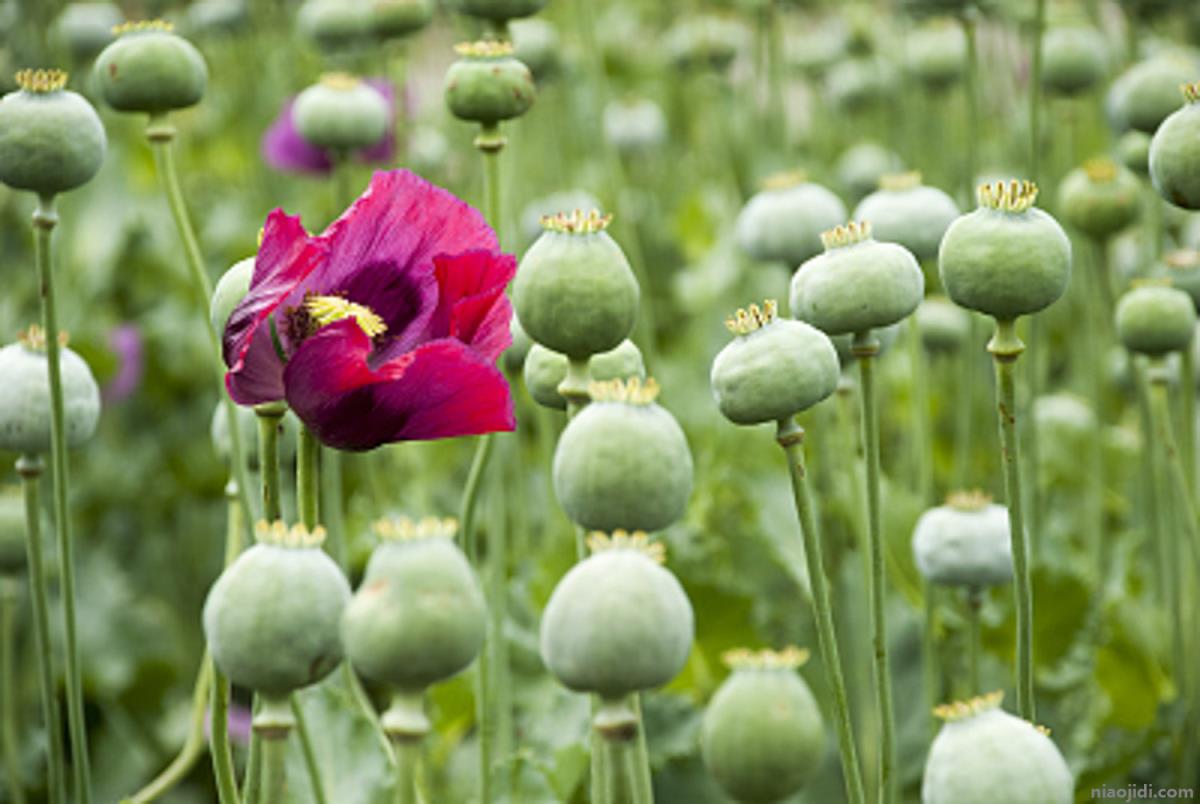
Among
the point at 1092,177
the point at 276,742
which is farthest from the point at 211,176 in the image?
the point at 276,742

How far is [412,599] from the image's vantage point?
36 cm

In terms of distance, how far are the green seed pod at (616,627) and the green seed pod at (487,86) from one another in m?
0.31

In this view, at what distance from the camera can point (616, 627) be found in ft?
1.23

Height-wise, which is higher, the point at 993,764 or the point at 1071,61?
the point at 1071,61

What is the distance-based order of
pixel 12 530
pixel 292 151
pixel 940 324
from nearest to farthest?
pixel 12 530 → pixel 940 324 → pixel 292 151

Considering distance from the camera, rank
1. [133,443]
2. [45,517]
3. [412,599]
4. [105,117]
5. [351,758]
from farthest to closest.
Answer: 1. [105,117]
2. [133,443]
3. [45,517]
4. [351,758]
5. [412,599]

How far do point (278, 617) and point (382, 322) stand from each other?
0.58 ft

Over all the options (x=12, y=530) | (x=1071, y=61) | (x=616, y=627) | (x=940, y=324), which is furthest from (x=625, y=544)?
(x=1071, y=61)

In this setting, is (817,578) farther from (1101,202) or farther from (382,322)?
(1101,202)

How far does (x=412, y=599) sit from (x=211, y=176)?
178cm

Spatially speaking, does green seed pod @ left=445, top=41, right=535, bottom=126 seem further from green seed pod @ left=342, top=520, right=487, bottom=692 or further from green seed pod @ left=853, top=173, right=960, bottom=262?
green seed pod @ left=342, top=520, right=487, bottom=692

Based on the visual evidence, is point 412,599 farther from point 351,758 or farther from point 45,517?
point 45,517

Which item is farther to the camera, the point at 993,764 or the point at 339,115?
the point at 339,115

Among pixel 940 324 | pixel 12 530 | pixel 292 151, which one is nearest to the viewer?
pixel 12 530
